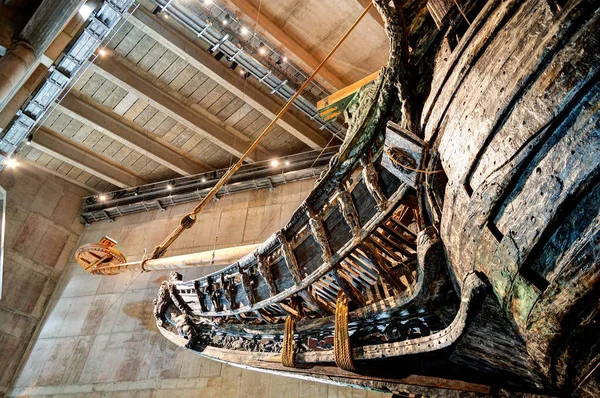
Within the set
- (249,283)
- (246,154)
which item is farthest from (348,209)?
(246,154)

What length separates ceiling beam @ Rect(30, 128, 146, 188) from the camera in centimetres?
956

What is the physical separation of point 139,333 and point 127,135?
466cm

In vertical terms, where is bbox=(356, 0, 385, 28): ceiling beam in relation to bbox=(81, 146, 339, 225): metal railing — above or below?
above

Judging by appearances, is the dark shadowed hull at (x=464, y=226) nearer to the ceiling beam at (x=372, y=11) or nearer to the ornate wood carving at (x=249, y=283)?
the ornate wood carving at (x=249, y=283)

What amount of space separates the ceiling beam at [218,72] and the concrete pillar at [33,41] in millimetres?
1137

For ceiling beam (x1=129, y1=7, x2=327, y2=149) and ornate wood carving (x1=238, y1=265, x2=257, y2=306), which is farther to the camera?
ceiling beam (x1=129, y1=7, x2=327, y2=149)

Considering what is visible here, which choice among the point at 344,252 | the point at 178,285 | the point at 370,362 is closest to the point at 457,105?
the point at 344,252

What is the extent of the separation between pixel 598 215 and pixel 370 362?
195 cm

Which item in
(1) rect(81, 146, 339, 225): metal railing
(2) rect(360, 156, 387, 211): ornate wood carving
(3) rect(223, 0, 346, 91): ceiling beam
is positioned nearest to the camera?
(2) rect(360, 156, 387, 211): ornate wood carving

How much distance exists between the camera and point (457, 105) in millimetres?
2240

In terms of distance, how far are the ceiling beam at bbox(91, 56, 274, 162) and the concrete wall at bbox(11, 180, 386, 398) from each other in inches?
51.8

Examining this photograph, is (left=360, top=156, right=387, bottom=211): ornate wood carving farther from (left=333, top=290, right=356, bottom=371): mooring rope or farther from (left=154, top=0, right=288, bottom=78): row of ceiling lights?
(left=154, top=0, right=288, bottom=78): row of ceiling lights

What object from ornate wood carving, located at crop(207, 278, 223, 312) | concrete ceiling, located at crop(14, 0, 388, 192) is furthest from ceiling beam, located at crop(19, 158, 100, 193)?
ornate wood carving, located at crop(207, 278, 223, 312)

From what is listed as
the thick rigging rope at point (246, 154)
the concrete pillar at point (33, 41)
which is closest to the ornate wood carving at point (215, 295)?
the thick rigging rope at point (246, 154)
